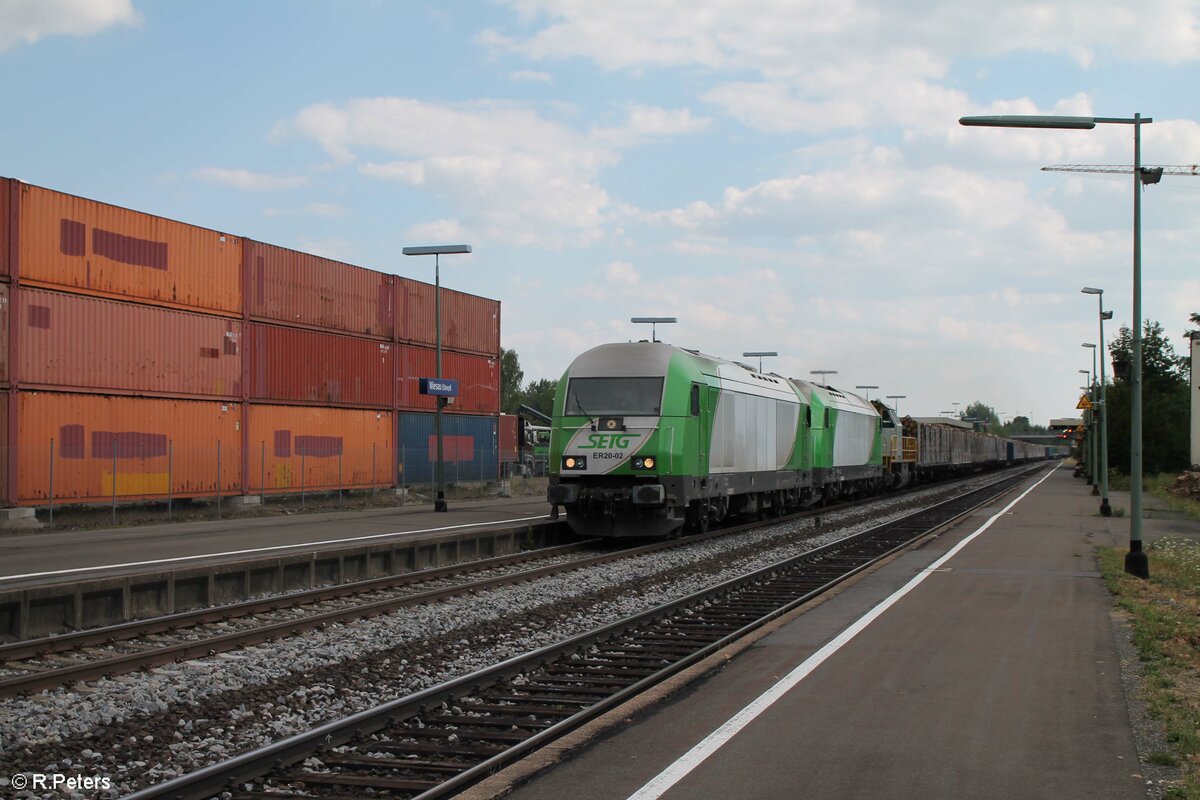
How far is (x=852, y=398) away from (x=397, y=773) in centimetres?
3510

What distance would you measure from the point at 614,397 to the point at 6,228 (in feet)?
53.0

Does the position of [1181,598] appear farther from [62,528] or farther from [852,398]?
[852,398]

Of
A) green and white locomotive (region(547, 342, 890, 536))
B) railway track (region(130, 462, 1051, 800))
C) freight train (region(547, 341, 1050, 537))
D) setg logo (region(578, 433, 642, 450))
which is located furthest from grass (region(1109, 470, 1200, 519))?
railway track (region(130, 462, 1051, 800))

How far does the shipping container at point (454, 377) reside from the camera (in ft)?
143

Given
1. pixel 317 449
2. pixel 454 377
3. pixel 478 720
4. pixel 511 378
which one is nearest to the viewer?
pixel 478 720

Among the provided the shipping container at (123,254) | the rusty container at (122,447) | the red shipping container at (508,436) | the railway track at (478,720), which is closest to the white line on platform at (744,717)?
the railway track at (478,720)

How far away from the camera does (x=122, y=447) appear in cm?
2992

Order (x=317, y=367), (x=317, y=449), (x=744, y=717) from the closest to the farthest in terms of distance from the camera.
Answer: (x=744, y=717), (x=317, y=449), (x=317, y=367)

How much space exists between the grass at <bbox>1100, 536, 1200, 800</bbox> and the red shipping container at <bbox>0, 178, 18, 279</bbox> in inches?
975

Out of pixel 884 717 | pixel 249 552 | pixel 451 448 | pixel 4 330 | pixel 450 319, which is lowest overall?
pixel 249 552

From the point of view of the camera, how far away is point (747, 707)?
8312 mm

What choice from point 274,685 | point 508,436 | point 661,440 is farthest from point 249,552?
point 508,436

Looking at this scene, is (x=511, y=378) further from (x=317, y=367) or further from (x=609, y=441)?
(x=609, y=441)

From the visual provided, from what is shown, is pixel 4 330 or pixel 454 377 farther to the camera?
pixel 454 377
